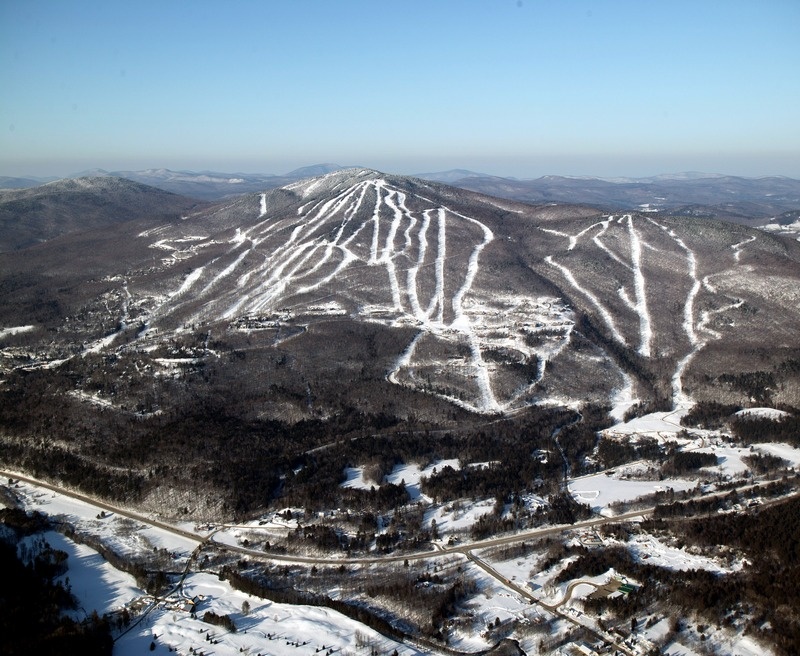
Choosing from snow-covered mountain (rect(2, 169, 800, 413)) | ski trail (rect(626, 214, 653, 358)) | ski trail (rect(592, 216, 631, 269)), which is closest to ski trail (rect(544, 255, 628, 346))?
snow-covered mountain (rect(2, 169, 800, 413))

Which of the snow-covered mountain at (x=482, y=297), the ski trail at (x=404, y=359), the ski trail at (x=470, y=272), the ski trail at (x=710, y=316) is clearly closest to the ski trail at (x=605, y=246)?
the snow-covered mountain at (x=482, y=297)

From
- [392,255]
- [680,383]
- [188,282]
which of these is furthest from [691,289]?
[188,282]

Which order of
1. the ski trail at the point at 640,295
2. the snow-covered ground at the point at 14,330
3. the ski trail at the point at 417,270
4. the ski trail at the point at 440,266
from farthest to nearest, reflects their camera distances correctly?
the ski trail at the point at 440,266, the ski trail at the point at 417,270, the snow-covered ground at the point at 14,330, the ski trail at the point at 640,295

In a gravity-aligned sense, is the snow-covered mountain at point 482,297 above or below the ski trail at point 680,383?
above

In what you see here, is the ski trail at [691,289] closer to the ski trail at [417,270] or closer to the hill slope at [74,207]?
the ski trail at [417,270]

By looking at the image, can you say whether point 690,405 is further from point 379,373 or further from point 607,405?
point 379,373

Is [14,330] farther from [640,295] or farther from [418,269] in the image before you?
[640,295]
